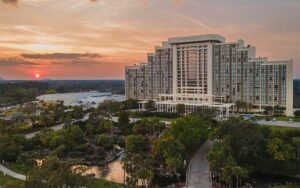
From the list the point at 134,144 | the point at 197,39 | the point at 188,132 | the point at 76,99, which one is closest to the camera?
the point at 188,132

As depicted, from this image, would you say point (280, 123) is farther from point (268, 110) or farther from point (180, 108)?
point (180, 108)

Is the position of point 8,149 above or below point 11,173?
above

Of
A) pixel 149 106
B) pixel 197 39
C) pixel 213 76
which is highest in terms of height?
pixel 197 39

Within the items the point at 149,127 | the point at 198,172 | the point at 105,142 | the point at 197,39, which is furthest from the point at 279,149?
the point at 197,39

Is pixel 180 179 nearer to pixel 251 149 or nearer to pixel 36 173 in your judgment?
pixel 251 149

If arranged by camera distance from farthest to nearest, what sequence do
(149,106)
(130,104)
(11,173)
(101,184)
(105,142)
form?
(130,104) < (149,106) < (105,142) < (11,173) < (101,184)

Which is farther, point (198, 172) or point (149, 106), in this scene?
point (149, 106)

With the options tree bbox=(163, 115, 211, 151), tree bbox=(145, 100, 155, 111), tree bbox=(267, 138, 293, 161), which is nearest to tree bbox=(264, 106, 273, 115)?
tree bbox=(145, 100, 155, 111)
